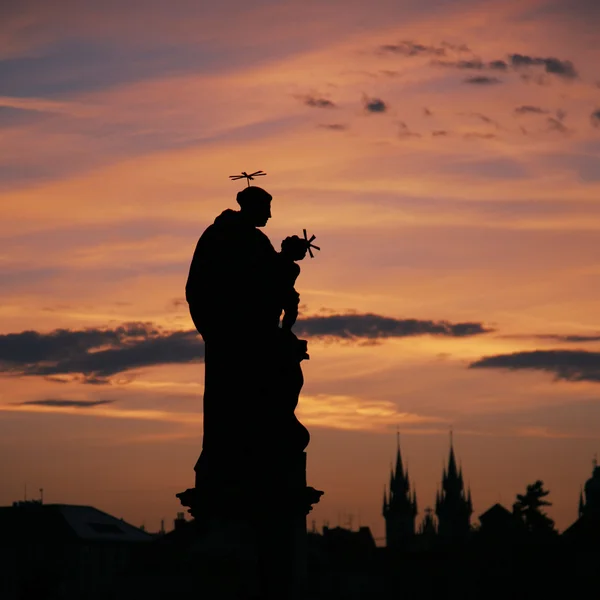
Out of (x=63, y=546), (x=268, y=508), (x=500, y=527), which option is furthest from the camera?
(x=63, y=546)

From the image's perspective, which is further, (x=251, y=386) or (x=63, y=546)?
(x=63, y=546)

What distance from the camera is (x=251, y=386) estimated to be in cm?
1349

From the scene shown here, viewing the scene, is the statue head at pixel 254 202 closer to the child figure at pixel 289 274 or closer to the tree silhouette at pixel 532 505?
the child figure at pixel 289 274

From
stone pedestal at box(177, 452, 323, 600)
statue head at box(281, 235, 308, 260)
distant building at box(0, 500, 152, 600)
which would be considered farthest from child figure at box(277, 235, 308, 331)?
distant building at box(0, 500, 152, 600)

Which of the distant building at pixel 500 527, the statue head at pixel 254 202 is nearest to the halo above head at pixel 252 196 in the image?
the statue head at pixel 254 202

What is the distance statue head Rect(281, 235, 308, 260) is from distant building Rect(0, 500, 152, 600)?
14878cm

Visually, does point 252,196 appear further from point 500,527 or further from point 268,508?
point 500,527

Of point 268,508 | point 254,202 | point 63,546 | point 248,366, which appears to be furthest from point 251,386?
point 63,546

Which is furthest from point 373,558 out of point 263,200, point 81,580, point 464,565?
point 263,200

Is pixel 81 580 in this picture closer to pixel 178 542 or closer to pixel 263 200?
pixel 178 542

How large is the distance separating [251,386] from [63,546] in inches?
6456

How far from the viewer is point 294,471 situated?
1341 centimetres

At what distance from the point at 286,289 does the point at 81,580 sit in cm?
15857

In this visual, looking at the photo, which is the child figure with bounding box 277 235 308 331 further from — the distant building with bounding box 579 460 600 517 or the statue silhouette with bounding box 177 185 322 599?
the distant building with bounding box 579 460 600 517
